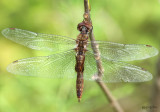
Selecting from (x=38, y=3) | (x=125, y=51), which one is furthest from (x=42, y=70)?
(x=38, y=3)

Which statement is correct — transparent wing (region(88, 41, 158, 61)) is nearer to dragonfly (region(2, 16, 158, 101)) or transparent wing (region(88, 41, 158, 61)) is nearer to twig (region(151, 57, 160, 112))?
dragonfly (region(2, 16, 158, 101))

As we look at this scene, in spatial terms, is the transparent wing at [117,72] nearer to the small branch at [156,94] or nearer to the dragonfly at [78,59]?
the dragonfly at [78,59]

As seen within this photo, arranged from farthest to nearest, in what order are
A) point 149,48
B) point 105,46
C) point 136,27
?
point 136,27 → point 105,46 → point 149,48

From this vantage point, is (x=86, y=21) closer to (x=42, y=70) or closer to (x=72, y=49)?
(x=72, y=49)

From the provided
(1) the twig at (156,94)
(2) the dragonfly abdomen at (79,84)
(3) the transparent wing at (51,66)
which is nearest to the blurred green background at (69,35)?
(2) the dragonfly abdomen at (79,84)

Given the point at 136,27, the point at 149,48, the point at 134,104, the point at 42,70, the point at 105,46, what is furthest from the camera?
the point at 136,27

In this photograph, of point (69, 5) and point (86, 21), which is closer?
point (86, 21)

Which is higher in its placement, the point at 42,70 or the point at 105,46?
the point at 105,46
